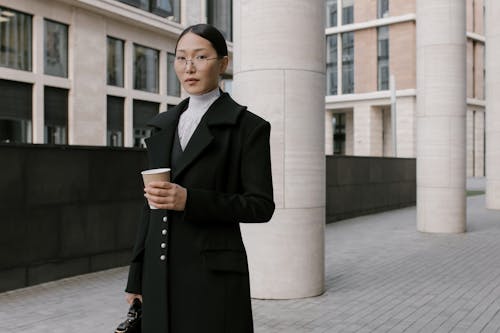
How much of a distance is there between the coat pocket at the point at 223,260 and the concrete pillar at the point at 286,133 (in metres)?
5.00

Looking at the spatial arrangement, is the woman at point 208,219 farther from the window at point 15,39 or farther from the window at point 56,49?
the window at point 56,49

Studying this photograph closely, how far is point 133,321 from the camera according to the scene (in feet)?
8.11

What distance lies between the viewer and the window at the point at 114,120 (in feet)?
98.5

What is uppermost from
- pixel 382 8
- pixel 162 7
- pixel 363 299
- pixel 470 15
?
pixel 470 15

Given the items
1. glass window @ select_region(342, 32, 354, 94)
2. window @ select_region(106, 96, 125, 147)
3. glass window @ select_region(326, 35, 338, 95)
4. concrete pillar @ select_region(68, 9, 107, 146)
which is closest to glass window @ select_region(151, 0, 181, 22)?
concrete pillar @ select_region(68, 9, 107, 146)

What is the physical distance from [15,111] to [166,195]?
2527 centimetres

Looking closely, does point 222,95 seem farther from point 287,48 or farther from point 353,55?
point 353,55

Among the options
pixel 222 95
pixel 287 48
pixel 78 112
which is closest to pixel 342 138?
pixel 78 112

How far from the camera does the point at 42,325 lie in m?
6.03

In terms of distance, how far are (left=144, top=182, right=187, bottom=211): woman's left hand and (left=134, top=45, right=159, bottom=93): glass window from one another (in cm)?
3037

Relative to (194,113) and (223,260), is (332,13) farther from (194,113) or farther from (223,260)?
(223,260)

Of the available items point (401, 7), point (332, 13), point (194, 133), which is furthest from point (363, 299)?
point (332, 13)

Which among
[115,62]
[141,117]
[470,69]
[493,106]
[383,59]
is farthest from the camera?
[470,69]

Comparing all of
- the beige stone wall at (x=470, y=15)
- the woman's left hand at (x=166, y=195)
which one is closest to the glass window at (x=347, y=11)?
the beige stone wall at (x=470, y=15)
